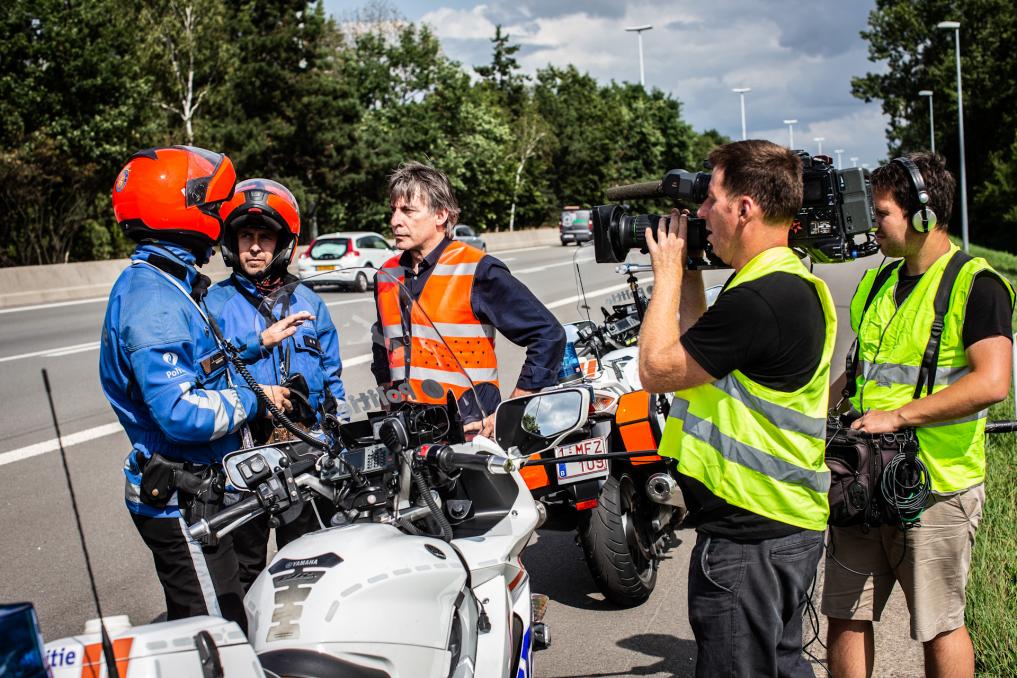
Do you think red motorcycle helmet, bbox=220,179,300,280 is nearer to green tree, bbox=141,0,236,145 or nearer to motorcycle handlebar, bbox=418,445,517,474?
motorcycle handlebar, bbox=418,445,517,474

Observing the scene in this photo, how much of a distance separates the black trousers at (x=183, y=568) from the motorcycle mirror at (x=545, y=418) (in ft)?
3.22

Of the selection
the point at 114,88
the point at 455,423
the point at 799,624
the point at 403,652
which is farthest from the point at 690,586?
the point at 114,88

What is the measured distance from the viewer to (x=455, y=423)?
275 cm

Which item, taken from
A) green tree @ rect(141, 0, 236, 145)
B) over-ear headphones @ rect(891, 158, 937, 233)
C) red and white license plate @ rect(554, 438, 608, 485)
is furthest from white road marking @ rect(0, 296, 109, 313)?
over-ear headphones @ rect(891, 158, 937, 233)

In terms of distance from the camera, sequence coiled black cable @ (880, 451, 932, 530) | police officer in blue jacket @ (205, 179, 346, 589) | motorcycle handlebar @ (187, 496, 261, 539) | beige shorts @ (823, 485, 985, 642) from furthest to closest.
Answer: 1. police officer in blue jacket @ (205, 179, 346, 589)
2. beige shorts @ (823, 485, 985, 642)
3. coiled black cable @ (880, 451, 932, 530)
4. motorcycle handlebar @ (187, 496, 261, 539)

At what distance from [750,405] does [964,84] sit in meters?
60.8

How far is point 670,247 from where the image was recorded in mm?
2740

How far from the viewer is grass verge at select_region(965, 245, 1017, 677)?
3.64 m

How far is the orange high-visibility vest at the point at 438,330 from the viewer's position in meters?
2.91

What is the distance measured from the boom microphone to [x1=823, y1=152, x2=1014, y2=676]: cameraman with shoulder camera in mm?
838

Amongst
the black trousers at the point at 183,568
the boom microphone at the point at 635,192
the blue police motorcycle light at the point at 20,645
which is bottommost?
the black trousers at the point at 183,568

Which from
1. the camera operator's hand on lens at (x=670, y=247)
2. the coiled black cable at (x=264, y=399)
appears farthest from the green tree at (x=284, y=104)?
the camera operator's hand on lens at (x=670, y=247)

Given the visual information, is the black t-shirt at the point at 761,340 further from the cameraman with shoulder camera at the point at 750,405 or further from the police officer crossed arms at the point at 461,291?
the police officer crossed arms at the point at 461,291

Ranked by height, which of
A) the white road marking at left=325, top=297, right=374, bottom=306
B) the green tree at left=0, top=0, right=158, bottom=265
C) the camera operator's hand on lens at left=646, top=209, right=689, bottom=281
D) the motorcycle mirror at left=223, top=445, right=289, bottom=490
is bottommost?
the motorcycle mirror at left=223, top=445, right=289, bottom=490
